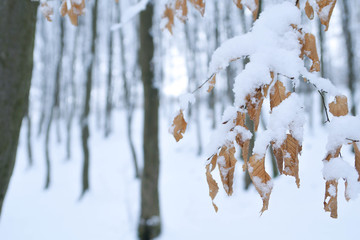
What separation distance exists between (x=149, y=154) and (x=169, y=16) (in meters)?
2.88

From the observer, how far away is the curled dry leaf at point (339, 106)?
2.59ft

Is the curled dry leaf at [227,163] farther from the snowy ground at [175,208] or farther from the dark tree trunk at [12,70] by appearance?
the snowy ground at [175,208]

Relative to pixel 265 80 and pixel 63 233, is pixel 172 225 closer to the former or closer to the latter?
pixel 63 233

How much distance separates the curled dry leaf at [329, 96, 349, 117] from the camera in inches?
31.1

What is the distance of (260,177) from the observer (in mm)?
752

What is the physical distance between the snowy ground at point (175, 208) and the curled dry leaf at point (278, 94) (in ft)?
8.70

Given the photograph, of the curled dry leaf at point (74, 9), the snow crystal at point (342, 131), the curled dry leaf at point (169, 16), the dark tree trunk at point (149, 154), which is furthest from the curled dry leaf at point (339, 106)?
the dark tree trunk at point (149, 154)

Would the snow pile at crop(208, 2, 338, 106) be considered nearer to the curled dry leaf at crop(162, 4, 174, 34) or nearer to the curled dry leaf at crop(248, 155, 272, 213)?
the curled dry leaf at crop(248, 155, 272, 213)

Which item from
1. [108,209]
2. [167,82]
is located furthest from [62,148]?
[108,209]

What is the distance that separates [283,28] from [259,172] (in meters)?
0.47

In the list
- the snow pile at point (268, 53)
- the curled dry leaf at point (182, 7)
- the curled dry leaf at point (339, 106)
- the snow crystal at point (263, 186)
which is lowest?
the snow crystal at point (263, 186)

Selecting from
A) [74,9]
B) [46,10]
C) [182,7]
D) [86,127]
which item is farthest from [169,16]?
[86,127]

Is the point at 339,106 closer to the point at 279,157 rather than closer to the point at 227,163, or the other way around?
the point at 279,157

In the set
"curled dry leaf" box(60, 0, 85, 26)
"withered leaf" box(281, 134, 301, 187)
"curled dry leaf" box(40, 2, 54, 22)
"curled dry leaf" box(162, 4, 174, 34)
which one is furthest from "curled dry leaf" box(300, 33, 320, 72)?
"curled dry leaf" box(40, 2, 54, 22)
